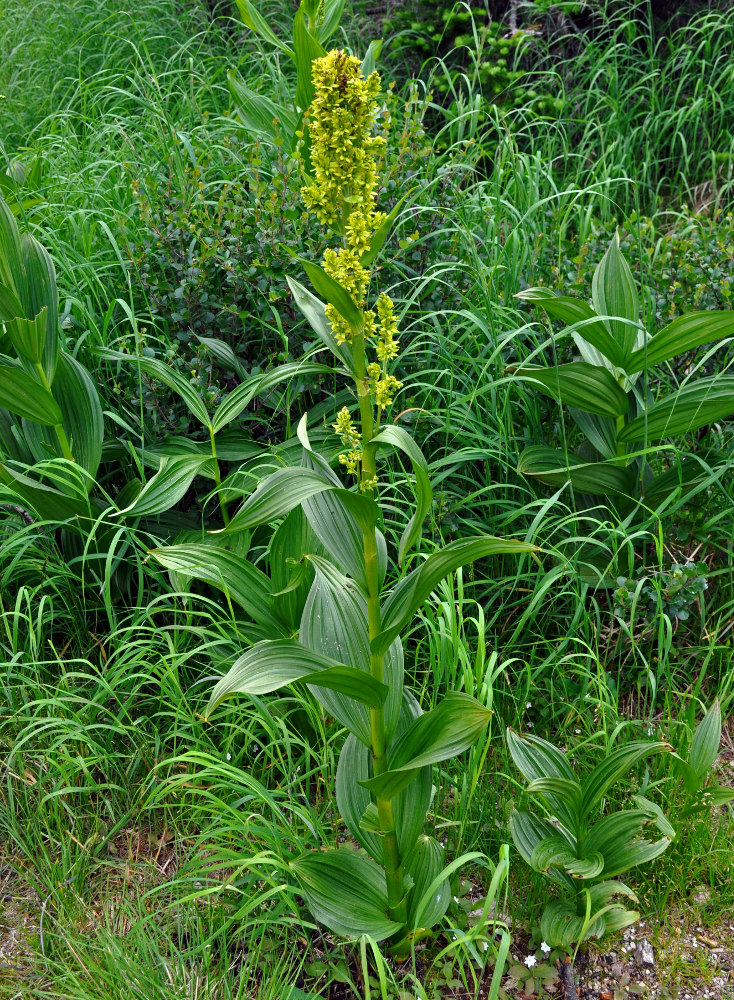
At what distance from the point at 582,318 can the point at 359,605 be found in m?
1.16

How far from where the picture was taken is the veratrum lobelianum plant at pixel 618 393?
2.39 meters

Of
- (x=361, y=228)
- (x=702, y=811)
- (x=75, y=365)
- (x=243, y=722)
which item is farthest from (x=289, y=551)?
(x=702, y=811)

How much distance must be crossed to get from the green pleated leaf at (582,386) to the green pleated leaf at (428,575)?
0.96 meters

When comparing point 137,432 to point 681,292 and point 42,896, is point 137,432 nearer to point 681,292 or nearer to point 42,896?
point 42,896

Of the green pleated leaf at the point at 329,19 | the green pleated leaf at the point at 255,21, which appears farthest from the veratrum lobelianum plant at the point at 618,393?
the green pleated leaf at the point at 255,21

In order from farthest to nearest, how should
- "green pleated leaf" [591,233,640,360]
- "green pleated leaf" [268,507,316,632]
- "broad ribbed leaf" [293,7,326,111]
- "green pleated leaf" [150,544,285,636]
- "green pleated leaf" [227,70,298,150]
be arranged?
"green pleated leaf" [227,70,298,150], "broad ribbed leaf" [293,7,326,111], "green pleated leaf" [591,233,640,360], "green pleated leaf" [268,507,316,632], "green pleated leaf" [150,544,285,636]

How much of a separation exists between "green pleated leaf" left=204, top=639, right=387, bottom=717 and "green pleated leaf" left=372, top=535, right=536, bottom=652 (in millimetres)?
86

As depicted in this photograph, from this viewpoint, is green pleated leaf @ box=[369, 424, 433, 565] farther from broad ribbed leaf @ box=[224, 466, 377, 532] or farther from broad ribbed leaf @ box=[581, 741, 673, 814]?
broad ribbed leaf @ box=[581, 741, 673, 814]

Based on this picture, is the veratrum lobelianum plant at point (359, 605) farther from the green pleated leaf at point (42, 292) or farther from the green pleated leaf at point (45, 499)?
the green pleated leaf at point (42, 292)

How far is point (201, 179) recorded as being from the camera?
3.21 m

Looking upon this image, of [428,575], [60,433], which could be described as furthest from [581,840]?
[60,433]

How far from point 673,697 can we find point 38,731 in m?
1.71

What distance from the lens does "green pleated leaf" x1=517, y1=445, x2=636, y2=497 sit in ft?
8.32

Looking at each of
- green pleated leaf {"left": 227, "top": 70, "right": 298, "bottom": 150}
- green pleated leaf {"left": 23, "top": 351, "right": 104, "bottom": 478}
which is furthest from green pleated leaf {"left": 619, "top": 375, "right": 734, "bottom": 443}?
green pleated leaf {"left": 227, "top": 70, "right": 298, "bottom": 150}
